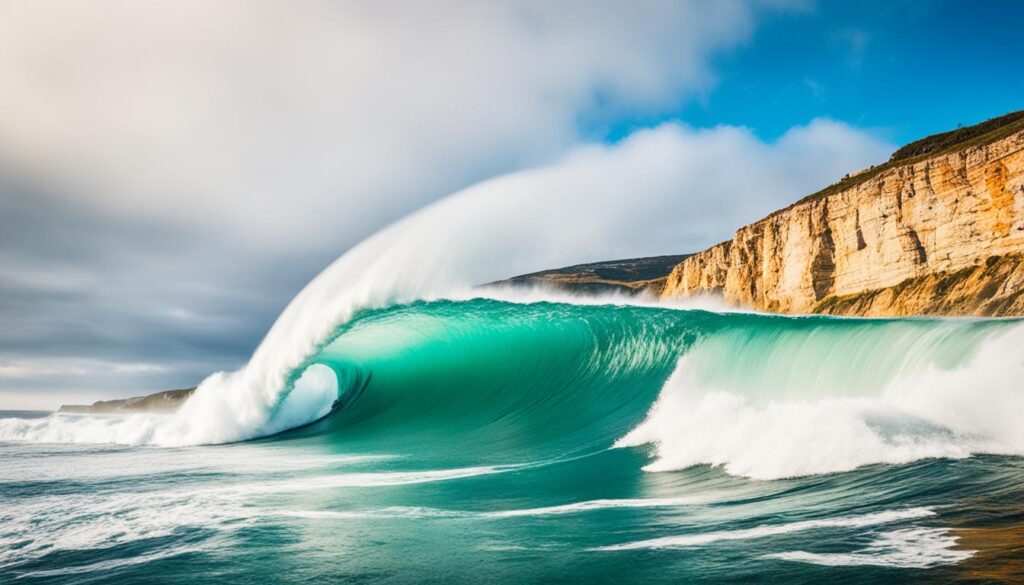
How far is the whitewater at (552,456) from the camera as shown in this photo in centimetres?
386

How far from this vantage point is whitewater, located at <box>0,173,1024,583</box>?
12.7 ft

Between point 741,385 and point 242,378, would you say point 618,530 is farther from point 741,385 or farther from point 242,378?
point 242,378

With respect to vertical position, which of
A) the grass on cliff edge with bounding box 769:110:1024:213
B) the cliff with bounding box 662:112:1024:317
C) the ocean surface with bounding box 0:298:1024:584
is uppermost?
the grass on cliff edge with bounding box 769:110:1024:213

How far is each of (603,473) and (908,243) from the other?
37992 millimetres

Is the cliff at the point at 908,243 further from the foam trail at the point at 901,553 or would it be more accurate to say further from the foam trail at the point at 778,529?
the foam trail at the point at 901,553

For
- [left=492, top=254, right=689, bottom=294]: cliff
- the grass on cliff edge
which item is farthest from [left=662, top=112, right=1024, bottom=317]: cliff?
[left=492, top=254, right=689, bottom=294]: cliff

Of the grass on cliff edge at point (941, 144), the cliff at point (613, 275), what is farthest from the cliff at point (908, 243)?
the cliff at point (613, 275)

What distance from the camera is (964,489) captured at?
447 cm

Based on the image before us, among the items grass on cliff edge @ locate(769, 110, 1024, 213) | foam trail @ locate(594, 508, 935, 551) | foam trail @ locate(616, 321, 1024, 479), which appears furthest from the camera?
grass on cliff edge @ locate(769, 110, 1024, 213)

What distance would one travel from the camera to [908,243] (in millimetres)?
37906

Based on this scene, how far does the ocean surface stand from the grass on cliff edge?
112ft

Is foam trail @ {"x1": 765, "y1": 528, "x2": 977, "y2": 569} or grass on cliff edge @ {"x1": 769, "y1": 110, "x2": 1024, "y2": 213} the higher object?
grass on cliff edge @ {"x1": 769, "y1": 110, "x2": 1024, "y2": 213}

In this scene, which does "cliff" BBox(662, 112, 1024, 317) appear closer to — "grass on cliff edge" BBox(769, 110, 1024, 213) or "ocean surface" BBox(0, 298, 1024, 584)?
"grass on cliff edge" BBox(769, 110, 1024, 213)

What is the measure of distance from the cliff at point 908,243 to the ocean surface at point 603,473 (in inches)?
1060
